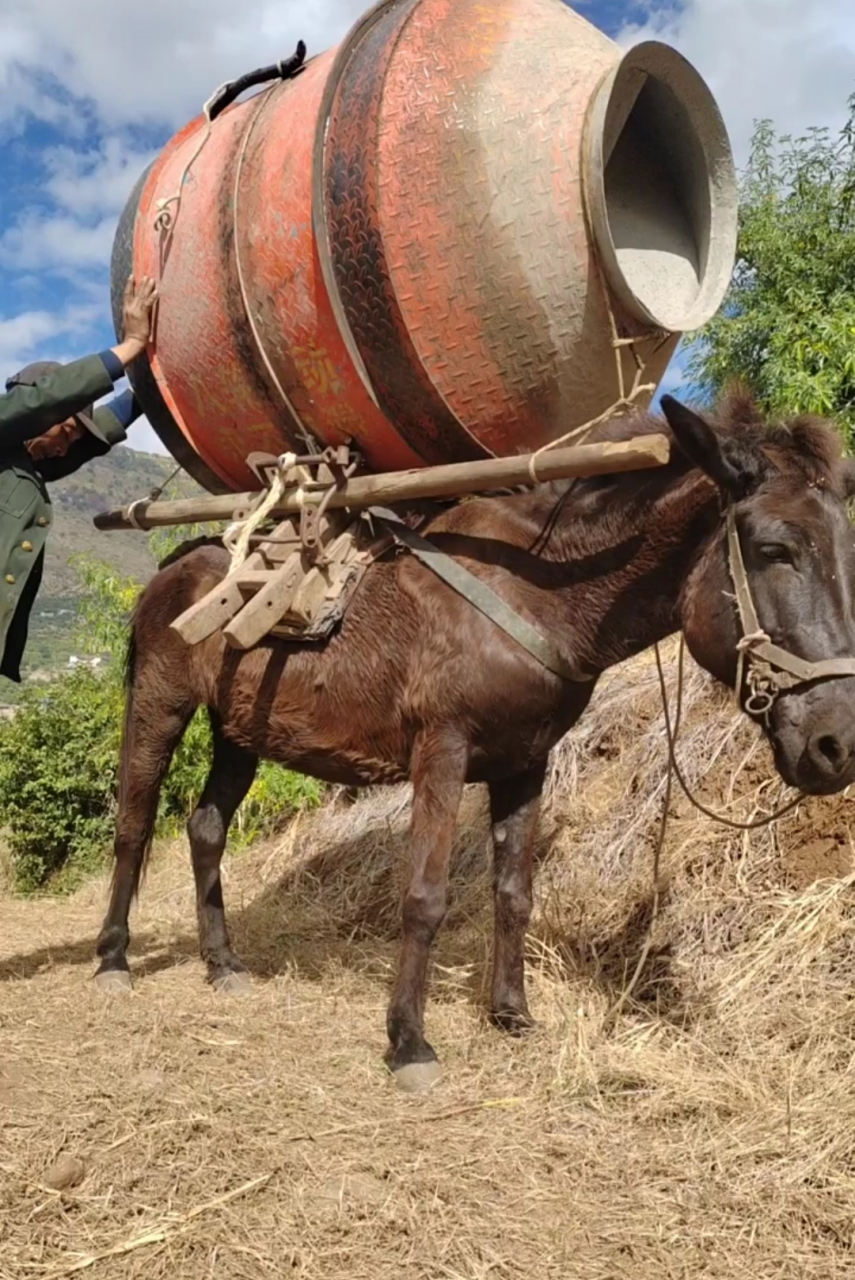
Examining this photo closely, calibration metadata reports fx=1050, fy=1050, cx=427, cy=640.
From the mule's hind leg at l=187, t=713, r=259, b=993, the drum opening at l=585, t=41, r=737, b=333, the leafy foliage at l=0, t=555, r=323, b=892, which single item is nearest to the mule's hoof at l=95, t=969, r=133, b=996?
the mule's hind leg at l=187, t=713, r=259, b=993

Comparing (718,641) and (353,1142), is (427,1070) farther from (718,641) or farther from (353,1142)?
(718,641)

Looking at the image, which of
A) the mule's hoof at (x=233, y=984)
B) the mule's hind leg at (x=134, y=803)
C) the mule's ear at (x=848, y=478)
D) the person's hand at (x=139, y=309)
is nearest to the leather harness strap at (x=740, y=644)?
the mule's ear at (x=848, y=478)

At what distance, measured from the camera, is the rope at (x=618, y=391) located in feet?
11.2

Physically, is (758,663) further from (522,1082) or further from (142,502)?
(142,502)

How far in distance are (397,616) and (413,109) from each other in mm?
1746

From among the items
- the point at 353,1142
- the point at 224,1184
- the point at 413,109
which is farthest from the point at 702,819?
the point at 413,109

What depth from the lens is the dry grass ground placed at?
265 centimetres

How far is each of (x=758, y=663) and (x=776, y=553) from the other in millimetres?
345

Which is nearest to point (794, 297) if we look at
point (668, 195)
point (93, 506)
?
point (668, 195)

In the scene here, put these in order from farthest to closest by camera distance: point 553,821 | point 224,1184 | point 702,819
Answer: point 553,821
point 702,819
point 224,1184

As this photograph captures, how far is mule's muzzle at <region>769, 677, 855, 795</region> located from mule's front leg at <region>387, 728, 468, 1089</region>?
1183 millimetres

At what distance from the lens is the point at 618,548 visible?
371 centimetres

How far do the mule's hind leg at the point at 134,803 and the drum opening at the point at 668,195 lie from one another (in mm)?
2801

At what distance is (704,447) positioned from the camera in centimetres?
324
